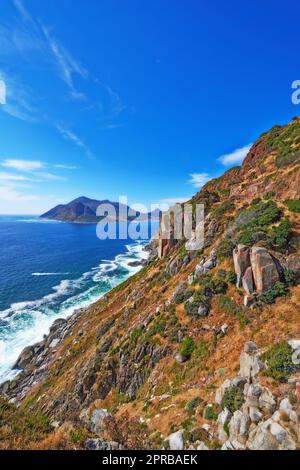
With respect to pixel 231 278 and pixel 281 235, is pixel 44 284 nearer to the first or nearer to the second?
pixel 231 278

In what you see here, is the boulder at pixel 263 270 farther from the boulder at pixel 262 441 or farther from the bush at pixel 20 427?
the bush at pixel 20 427

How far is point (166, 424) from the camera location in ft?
40.5

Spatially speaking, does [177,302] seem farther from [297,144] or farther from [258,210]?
[297,144]

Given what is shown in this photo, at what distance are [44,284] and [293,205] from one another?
211 ft

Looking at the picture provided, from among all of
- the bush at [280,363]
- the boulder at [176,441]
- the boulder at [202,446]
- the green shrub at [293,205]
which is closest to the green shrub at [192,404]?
the boulder at [176,441]

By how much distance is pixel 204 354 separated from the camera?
57.8 ft

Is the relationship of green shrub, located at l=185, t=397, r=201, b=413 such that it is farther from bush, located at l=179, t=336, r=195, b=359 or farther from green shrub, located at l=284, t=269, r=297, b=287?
green shrub, located at l=284, t=269, r=297, b=287

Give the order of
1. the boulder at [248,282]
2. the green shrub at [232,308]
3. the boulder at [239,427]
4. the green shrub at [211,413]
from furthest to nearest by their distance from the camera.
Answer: the boulder at [248,282], the green shrub at [232,308], the green shrub at [211,413], the boulder at [239,427]

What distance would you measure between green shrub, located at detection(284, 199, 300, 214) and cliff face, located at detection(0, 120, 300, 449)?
0.41 feet

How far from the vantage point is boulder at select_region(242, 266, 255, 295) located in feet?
64.0

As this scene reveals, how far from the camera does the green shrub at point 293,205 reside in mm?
24013

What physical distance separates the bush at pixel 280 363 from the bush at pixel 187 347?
25.4 ft

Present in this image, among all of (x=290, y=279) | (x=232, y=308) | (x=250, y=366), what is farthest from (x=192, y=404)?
(x=290, y=279)

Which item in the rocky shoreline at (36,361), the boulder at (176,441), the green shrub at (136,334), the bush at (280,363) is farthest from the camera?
the rocky shoreline at (36,361)
